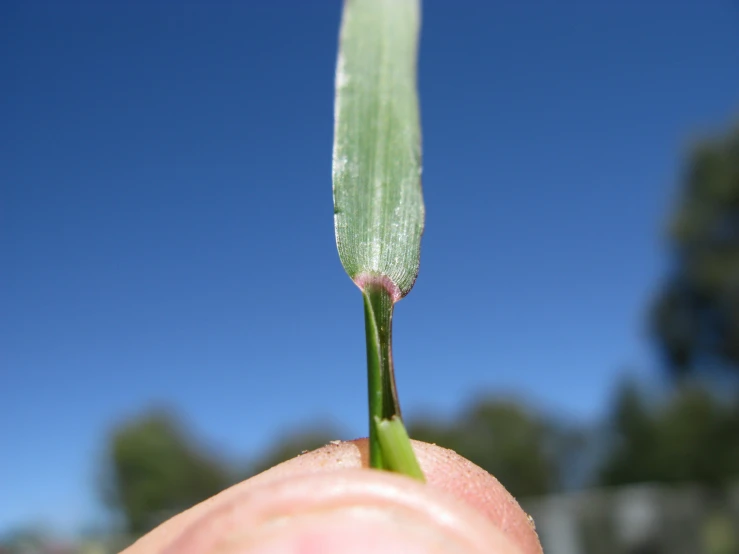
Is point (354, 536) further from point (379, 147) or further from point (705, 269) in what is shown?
point (705, 269)

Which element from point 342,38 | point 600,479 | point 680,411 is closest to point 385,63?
point 342,38

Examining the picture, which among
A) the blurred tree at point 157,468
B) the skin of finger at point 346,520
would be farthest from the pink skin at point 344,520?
the blurred tree at point 157,468

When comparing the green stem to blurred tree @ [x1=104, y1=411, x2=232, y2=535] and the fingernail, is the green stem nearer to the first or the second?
the fingernail

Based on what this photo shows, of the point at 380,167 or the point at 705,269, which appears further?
the point at 705,269

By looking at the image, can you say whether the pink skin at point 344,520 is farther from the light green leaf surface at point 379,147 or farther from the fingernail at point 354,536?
the light green leaf surface at point 379,147

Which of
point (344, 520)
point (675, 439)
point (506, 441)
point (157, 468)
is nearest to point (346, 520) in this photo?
point (344, 520)

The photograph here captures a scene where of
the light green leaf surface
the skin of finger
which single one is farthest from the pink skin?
the light green leaf surface
